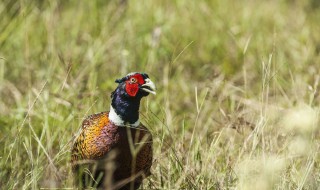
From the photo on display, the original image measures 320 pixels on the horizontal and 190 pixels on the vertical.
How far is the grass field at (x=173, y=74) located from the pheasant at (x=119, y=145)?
16 centimetres

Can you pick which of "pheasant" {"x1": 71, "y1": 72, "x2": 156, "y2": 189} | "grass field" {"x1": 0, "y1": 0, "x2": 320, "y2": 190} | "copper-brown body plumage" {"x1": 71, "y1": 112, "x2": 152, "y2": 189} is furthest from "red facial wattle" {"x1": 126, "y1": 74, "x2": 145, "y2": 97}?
"grass field" {"x1": 0, "y1": 0, "x2": 320, "y2": 190}

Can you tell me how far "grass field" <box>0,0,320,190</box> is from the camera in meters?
3.46

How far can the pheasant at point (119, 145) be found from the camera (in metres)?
3.12

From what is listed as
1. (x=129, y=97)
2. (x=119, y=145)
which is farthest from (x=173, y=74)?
(x=119, y=145)

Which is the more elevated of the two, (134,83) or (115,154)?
(134,83)

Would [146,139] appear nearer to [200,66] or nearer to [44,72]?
[44,72]

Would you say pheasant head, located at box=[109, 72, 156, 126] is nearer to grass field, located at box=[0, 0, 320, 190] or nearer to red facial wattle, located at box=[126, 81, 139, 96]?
red facial wattle, located at box=[126, 81, 139, 96]

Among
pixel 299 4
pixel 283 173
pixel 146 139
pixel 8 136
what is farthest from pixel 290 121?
pixel 299 4

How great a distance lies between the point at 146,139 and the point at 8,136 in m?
0.81

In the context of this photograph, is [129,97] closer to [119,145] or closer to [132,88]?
[132,88]

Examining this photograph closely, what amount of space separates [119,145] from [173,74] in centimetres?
199

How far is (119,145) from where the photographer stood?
314 cm

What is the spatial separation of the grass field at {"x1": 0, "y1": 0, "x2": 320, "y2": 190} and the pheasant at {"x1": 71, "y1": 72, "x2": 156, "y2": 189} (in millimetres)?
163

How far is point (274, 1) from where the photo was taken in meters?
6.38
